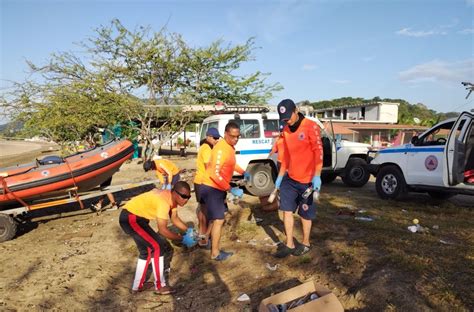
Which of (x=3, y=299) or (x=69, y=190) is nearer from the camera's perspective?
(x=3, y=299)

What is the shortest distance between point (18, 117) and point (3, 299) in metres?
11.2

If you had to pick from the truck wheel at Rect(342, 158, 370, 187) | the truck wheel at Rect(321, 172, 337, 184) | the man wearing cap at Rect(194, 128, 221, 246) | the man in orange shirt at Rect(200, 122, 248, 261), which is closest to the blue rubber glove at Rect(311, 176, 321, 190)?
the man in orange shirt at Rect(200, 122, 248, 261)

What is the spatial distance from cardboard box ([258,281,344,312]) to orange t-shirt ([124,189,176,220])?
1439 mm

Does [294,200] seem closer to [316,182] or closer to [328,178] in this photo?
[316,182]

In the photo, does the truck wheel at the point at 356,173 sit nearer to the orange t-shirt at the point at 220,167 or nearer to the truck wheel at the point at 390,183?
the truck wheel at the point at 390,183

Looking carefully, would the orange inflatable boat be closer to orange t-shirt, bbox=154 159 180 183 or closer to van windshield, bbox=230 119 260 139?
orange t-shirt, bbox=154 159 180 183

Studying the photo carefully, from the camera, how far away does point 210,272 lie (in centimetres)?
448

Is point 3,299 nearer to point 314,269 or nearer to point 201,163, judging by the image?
point 201,163

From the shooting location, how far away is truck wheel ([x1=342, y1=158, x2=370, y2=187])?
956cm

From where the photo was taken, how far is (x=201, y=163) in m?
5.11

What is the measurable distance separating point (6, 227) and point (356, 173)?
8166 mm

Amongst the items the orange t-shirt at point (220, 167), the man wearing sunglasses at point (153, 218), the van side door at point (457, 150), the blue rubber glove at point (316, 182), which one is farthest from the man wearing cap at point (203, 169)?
the van side door at point (457, 150)

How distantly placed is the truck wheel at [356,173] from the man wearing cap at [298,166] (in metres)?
5.58

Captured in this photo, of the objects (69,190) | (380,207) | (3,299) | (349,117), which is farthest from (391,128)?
(3,299)
